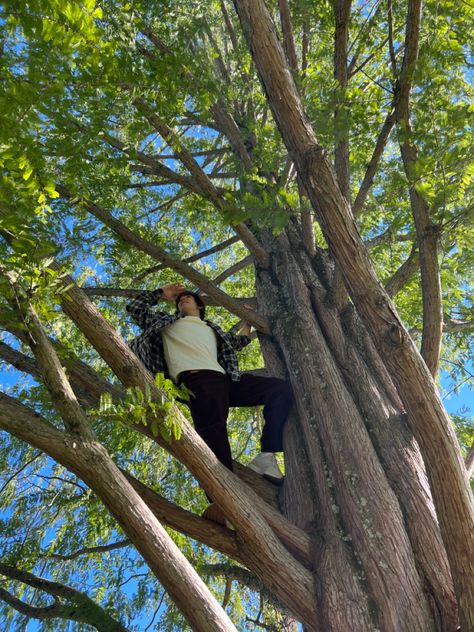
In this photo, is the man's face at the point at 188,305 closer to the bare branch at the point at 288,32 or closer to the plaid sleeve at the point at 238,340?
the plaid sleeve at the point at 238,340

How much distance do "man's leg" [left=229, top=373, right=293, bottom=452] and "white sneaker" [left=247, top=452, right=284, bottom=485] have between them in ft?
0.14

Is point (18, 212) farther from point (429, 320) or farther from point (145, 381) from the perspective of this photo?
point (429, 320)

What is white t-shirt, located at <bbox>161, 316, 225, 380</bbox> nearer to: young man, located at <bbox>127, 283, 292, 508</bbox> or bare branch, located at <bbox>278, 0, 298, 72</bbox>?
young man, located at <bbox>127, 283, 292, 508</bbox>

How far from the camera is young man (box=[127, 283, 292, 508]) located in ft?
9.87

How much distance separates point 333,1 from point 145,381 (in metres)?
2.53

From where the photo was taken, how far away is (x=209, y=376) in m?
3.13

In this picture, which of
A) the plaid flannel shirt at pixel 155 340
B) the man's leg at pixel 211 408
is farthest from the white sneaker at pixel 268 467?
the plaid flannel shirt at pixel 155 340

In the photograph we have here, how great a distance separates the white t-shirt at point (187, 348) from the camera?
3137 mm

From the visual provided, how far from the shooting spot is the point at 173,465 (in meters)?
4.88

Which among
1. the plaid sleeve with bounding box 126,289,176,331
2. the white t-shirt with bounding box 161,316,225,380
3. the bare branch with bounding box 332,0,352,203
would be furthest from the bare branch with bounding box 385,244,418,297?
the plaid sleeve with bounding box 126,289,176,331

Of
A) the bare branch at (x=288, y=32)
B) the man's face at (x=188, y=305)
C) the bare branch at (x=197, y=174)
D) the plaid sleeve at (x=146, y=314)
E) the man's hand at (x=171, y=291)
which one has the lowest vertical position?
the plaid sleeve at (x=146, y=314)

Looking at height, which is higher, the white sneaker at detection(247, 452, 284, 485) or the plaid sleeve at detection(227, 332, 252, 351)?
the plaid sleeve at detection(227, 332, 252, 351)

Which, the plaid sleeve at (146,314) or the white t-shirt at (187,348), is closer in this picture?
the white t-shirt at (187,348)

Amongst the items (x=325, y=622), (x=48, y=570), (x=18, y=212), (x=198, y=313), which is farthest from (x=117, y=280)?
(x=325, y=622)
